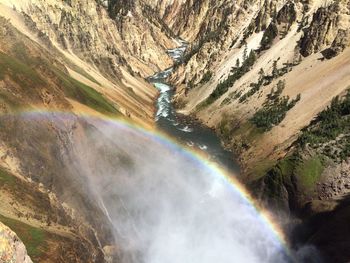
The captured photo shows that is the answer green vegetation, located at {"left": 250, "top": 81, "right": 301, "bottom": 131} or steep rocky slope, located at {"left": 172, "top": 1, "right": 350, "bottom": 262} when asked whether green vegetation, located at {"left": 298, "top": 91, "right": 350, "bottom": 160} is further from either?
green vegetation, located at {"left": 250, "top": 81, "right": 301, "bottom": 131}

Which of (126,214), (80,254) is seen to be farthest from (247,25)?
(80,254)

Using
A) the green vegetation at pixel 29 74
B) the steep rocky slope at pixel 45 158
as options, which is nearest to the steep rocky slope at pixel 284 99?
the steep rocky slope at pixel 45 158

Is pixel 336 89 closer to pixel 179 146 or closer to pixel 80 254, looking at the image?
pixel 179 146

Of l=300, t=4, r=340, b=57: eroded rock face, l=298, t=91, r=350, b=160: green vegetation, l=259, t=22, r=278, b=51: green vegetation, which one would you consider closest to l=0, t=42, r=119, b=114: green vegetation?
l=298, t=91, r=350, b=160: green vegetation

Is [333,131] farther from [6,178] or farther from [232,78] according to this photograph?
[232,78]

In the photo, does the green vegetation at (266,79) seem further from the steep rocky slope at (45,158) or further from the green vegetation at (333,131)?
the green vegetation at (333,131)
